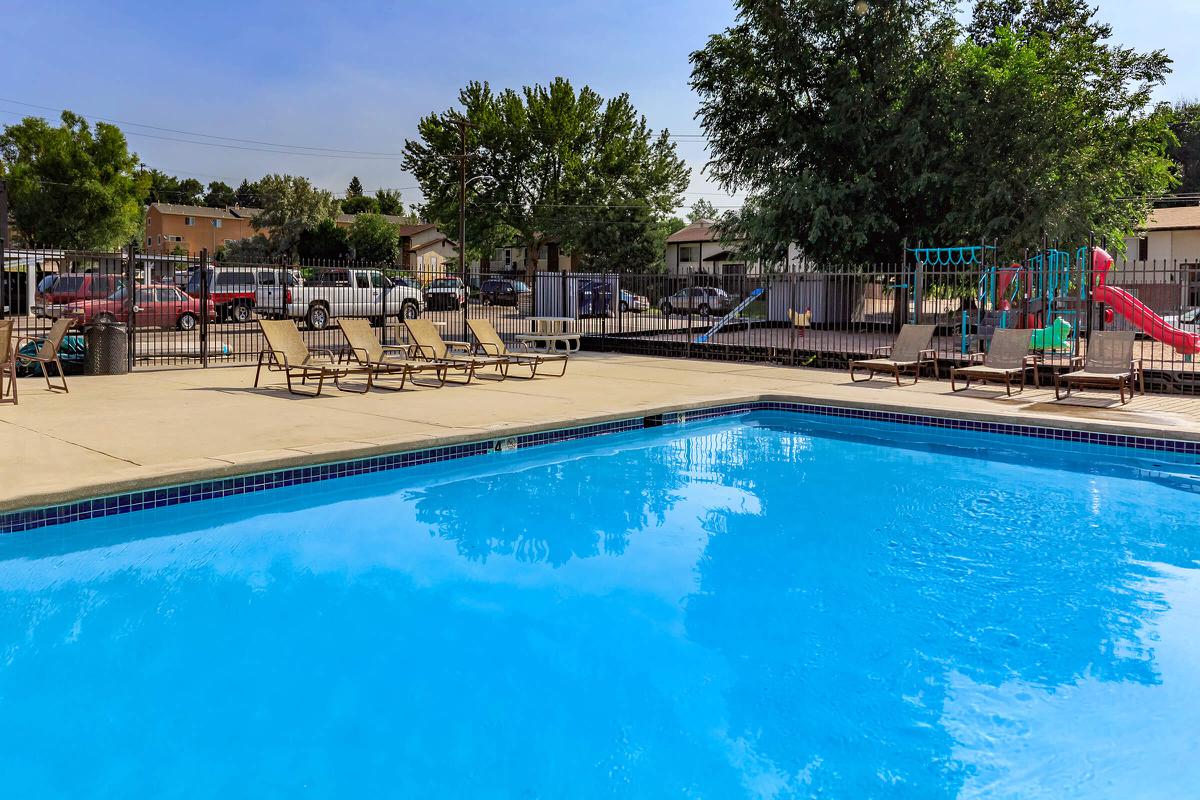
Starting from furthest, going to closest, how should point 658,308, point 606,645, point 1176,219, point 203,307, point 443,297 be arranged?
point 1176,219 → point 443,297 → point 658,308 → point 203,307 → point 606,645

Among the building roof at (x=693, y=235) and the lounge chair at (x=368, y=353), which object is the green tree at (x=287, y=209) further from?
the lounge chair at (x=368, y=353)

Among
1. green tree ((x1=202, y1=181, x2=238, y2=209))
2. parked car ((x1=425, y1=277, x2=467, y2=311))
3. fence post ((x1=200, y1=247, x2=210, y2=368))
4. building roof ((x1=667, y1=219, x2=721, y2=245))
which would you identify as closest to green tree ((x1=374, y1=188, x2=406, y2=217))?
green tree ((x1=202, y1=181, x2=238, y2=209))

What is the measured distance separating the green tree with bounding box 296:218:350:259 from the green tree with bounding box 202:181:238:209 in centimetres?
4769

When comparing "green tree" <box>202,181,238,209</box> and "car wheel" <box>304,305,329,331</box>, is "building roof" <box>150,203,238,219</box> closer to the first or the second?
"green tree" <box>202,181,238,209</box>

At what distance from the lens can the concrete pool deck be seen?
22.4ft

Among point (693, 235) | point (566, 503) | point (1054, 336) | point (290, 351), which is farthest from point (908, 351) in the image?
point (693, 235)

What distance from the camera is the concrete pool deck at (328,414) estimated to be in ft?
22.4

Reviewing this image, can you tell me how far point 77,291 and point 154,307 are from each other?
3.87 meters

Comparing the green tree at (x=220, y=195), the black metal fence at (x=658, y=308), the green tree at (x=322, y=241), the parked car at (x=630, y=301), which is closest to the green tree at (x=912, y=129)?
the black metal fence at (x=658, y=308)

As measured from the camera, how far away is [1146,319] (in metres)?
15.2

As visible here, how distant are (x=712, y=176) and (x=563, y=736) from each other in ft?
87.5

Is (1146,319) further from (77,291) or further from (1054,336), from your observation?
(77,291)

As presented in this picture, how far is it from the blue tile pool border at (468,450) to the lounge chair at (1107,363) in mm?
2061

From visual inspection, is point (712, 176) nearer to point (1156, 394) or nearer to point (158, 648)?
point (1156, 394)
